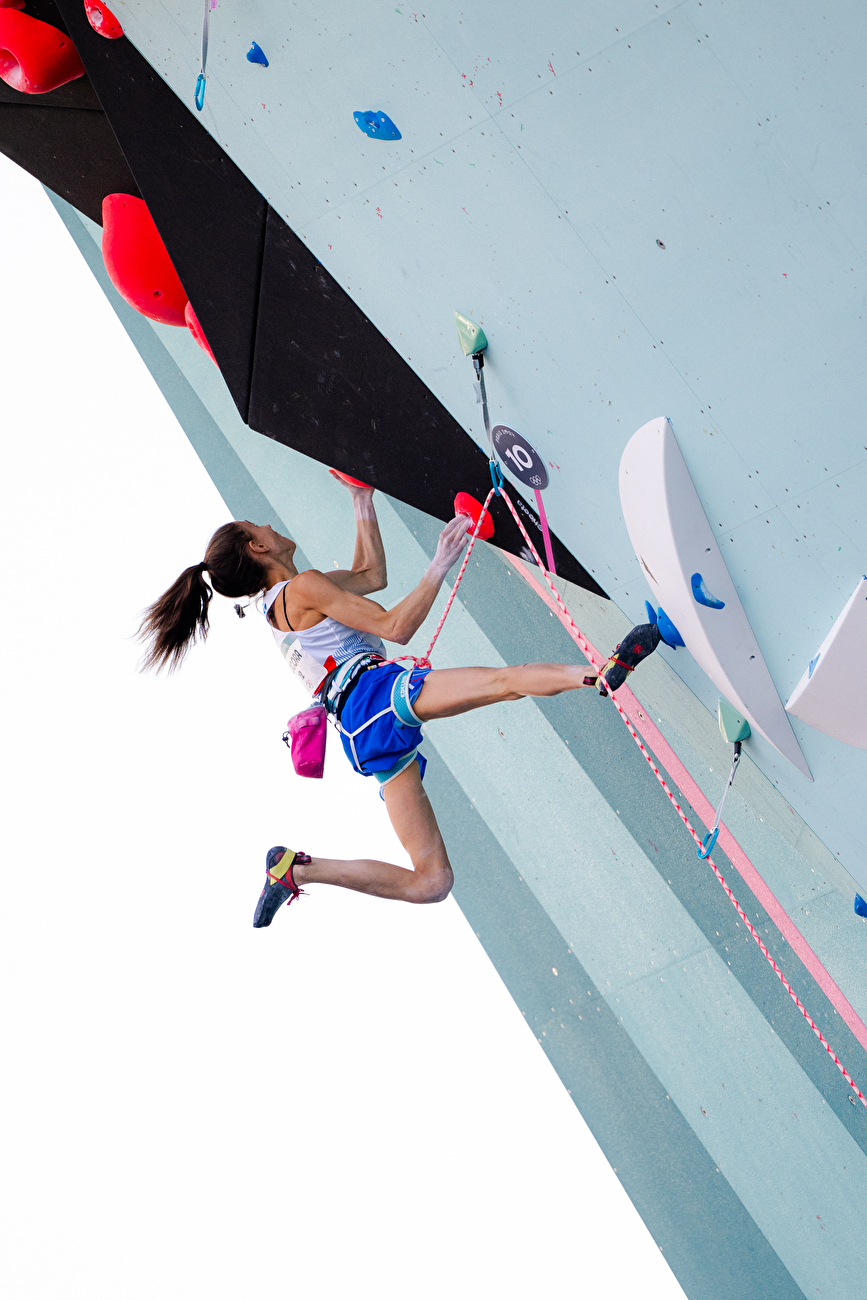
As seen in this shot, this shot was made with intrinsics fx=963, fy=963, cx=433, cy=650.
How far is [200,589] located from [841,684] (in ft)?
4.04

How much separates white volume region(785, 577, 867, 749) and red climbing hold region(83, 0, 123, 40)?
171 cm

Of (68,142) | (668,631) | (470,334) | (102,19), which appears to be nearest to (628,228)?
(470,334)

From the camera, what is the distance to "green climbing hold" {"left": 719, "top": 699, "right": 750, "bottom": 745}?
1.53m

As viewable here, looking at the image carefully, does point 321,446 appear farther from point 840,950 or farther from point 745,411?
point 840,950

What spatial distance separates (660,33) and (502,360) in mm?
535

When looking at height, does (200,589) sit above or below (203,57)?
below

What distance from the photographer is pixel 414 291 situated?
159 cm

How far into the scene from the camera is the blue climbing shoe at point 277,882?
1872 millimetres

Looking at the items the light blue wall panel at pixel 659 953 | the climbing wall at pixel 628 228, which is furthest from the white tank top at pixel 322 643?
the light blue wall panel at pixel 659 953

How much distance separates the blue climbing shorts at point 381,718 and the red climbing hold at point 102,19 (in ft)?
4.32

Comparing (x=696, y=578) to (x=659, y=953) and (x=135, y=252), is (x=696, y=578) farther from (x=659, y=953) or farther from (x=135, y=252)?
(x=135, y=252)

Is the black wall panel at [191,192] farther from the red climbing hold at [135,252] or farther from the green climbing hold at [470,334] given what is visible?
the green climbing hold at [470,334]

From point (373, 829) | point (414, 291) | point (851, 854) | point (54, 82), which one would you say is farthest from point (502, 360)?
point (373, 829)

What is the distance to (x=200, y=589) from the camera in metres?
1.96
